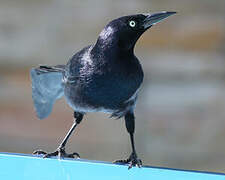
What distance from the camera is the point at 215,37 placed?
2.52m

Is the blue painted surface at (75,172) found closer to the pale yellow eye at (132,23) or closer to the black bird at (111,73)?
the black bird at (111,73)

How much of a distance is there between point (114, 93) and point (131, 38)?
0.12m

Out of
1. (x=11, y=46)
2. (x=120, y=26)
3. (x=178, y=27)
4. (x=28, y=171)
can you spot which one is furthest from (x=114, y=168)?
(x=11, y=46)

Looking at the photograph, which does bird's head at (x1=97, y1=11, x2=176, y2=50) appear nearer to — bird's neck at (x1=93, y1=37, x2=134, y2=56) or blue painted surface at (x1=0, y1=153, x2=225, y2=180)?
bird's neck at (x1=93, y1=37, x2=134, y2=56)

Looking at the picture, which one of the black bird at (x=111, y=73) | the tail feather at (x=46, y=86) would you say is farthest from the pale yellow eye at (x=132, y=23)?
the tail feather at (x=46, y=86)

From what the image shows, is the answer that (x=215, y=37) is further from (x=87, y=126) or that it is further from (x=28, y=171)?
(x=28, y=171)

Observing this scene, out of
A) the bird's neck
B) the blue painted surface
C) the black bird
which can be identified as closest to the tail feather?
the black bird

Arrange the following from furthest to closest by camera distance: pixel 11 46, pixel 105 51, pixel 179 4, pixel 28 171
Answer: pixel 11 46, pixel 179 4, pixel 105 51, pixel 28 171

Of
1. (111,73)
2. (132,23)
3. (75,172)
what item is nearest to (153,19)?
(132,23)

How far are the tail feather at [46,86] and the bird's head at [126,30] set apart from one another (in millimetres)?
187

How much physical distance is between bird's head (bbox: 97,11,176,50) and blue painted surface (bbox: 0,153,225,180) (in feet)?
0.78

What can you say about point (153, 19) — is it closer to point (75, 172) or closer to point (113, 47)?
point (113, 47)

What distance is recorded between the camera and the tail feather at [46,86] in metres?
1.46

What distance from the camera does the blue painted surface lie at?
1146 millimetres
